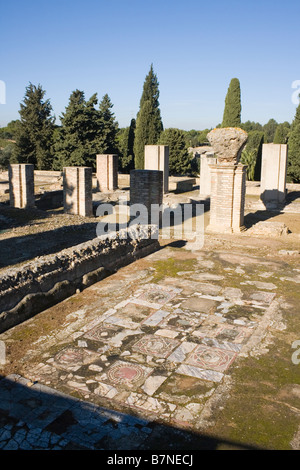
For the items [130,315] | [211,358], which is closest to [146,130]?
[130,315]

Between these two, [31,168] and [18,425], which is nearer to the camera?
[18,425]

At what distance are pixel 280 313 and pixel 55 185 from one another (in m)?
18.2

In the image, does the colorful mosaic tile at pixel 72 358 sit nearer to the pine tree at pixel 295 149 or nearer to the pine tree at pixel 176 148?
the pine tree at pixel 295 149

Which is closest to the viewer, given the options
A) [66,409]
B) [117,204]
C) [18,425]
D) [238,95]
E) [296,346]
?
[18,425]

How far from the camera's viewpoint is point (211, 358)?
4926 millimetres

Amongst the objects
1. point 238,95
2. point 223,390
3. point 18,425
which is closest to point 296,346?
point 223,390

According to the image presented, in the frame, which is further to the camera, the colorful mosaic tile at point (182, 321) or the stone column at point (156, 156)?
the stone column at point (156, 156)

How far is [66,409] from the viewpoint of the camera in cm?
390

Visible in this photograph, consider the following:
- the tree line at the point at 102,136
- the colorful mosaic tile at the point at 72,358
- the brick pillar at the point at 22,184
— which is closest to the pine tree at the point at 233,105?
the tree line at the point at 102,136

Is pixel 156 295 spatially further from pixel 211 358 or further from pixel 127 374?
pixel 127 374

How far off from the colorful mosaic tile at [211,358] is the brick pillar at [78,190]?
1115cm

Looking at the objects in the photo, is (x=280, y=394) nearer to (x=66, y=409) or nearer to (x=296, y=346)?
(x=296, y=346)

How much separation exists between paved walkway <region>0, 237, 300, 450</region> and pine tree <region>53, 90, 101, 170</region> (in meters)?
18.7

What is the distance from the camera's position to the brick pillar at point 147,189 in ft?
42.2
